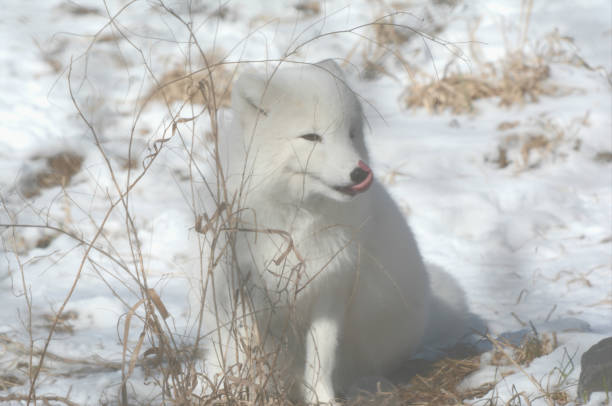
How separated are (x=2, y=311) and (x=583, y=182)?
3529mm

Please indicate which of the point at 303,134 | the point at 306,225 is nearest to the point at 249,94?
the point at 303,134

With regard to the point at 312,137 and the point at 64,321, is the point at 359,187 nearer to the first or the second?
the point at 312,137

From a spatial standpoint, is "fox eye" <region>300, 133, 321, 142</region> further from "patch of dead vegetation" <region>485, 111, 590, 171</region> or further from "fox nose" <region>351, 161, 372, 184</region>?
"patch of dead vegetation" <region>485, 111, 590, 171</region>

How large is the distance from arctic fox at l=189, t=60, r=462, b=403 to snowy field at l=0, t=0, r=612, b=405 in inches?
8.3

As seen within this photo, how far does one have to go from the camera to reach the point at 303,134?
200 centimetres

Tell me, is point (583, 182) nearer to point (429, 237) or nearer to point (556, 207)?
point (556, 207)

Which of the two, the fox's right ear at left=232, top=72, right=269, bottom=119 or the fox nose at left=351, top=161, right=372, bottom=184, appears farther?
the fox's right ear at left=232, top=72, right=269, bottom=119

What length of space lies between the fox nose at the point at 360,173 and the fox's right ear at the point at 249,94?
35 cm

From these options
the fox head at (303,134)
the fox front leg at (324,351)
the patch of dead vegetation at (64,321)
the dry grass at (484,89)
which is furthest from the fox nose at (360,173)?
the dry grass at (484,89)

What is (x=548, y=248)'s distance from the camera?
3766 mm

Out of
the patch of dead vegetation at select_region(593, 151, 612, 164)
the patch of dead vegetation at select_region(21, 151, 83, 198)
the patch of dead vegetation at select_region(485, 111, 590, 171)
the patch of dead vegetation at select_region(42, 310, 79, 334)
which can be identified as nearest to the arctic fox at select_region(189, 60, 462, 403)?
the patch of dead vegetation at select_region(42, 310, 79, 334)

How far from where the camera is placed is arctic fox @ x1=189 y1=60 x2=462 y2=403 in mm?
1944

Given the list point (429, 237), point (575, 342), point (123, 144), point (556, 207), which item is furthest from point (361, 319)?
point (123, 144)

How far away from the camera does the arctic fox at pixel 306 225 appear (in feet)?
6.38
